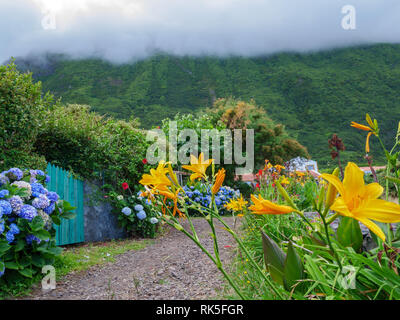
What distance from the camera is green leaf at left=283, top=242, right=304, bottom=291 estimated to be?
83 centimetres

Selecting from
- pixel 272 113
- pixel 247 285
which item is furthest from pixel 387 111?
pixel 247 285

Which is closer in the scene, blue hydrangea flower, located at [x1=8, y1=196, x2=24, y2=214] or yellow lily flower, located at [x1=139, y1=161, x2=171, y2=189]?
yellow lily flower, located at [x1=139, y1=161, x2=171, y2=189]

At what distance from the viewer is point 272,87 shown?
24906 millimetres

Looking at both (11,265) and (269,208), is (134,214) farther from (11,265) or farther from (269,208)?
(269,208)

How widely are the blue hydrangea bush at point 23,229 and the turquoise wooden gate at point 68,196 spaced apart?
1166 mm

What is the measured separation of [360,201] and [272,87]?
26.0m

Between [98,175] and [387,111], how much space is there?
2219 cm

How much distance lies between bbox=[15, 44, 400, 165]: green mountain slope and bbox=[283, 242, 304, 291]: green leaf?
16.3 m

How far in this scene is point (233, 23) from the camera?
51.3m

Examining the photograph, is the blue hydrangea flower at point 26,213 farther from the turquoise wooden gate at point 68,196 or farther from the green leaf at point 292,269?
the green leaf at point 292,269

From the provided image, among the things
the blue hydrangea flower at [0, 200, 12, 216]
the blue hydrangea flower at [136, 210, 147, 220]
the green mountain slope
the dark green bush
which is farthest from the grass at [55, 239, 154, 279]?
the green mountain slope

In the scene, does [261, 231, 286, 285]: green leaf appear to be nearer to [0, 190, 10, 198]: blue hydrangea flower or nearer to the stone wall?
[0, 190, 10, 198]: blue hydrangea flower

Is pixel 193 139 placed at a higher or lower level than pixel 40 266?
higher

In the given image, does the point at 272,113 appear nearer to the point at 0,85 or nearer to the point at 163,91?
the point at 163,91
